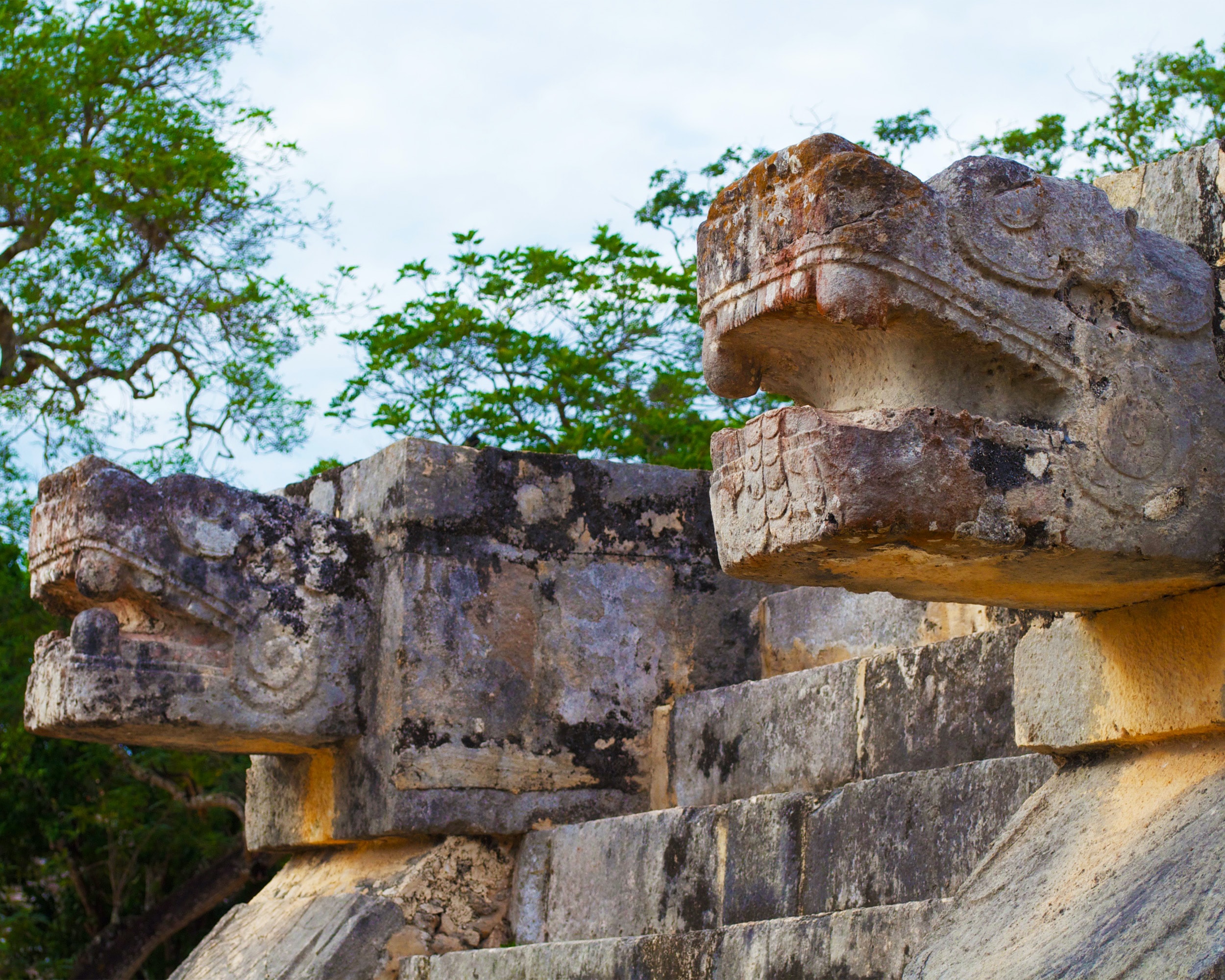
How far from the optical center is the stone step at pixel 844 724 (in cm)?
355

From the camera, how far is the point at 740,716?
182 inches

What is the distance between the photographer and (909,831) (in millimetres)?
3406

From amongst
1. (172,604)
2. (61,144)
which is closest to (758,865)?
(172,604)

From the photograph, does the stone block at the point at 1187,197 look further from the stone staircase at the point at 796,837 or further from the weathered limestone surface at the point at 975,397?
the stone staircase at the point at 796,837

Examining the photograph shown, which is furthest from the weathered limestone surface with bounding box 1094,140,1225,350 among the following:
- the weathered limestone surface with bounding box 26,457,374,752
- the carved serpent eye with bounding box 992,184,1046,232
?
the weathered limestone surface with bounding box 26,457,374,752

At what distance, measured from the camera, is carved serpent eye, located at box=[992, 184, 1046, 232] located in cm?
251

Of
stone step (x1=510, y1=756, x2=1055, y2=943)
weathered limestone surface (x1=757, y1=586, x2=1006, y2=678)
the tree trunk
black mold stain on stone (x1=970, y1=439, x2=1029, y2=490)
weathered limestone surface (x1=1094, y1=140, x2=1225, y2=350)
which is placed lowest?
the tree trunk

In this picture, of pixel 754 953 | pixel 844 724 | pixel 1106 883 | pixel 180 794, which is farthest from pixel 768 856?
pixel 180 794

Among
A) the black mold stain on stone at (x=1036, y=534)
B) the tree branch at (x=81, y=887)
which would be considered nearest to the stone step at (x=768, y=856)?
the black mold stain on stone at (x=1036, y=534)

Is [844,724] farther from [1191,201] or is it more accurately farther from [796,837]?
[1191,201]

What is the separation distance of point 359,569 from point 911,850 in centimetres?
246

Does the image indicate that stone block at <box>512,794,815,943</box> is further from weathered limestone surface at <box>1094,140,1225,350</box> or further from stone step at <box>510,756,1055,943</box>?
weathered limestone surface at <box>1094,140,1225,350</box>

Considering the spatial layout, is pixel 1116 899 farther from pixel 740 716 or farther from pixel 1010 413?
pixel 740 716

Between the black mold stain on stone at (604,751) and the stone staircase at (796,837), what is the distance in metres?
0.26
